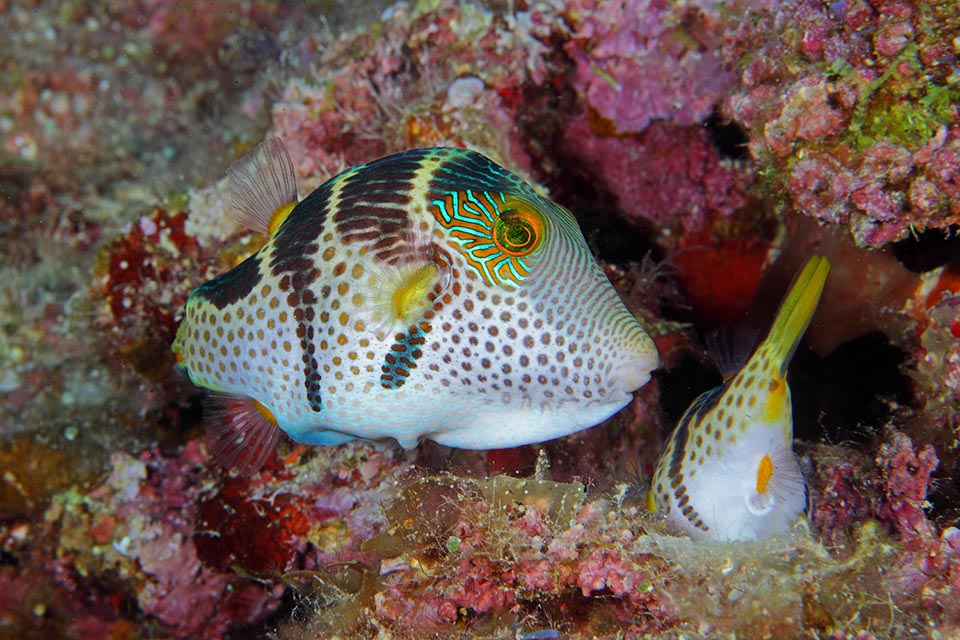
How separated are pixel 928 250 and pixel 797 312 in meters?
1.12

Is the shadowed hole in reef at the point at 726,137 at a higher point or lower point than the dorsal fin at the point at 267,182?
lower

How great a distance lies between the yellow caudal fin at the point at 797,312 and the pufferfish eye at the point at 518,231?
3.15 ft

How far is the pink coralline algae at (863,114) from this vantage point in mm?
2484

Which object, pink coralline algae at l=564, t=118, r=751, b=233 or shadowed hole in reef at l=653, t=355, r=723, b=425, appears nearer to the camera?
shadowed hole in reef at l=653, t=355, r=723, b=425

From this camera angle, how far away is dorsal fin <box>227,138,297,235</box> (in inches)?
112

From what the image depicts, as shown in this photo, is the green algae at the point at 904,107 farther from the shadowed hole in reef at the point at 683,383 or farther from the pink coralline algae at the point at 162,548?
the pink coralline algae at the point at 162,548

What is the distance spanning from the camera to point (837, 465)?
2549mm

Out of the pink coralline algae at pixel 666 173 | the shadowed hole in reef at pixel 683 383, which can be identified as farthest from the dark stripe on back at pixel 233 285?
the pink coralline algae at pixel 666 173

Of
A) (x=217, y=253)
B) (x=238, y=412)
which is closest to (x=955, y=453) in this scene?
(x=238, y=412)

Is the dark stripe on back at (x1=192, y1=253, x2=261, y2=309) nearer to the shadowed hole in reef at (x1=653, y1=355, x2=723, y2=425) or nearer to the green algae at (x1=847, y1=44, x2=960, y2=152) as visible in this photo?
the shadowed hole in reef at (x1=653, y1=355, x2=723, y2=425)

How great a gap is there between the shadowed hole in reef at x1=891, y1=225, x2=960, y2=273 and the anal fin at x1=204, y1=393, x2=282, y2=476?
3093 millimetres

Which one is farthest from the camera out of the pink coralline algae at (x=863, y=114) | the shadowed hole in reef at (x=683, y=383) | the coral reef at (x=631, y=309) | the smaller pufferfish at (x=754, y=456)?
the shadowed hole in reef at (x=683, y=383)

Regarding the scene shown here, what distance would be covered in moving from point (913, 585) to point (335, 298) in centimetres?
217

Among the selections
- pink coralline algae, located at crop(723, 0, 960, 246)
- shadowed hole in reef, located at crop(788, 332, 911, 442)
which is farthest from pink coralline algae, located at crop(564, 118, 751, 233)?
shadowed hole in reef, located at crop(788, 332, 911, 442)
